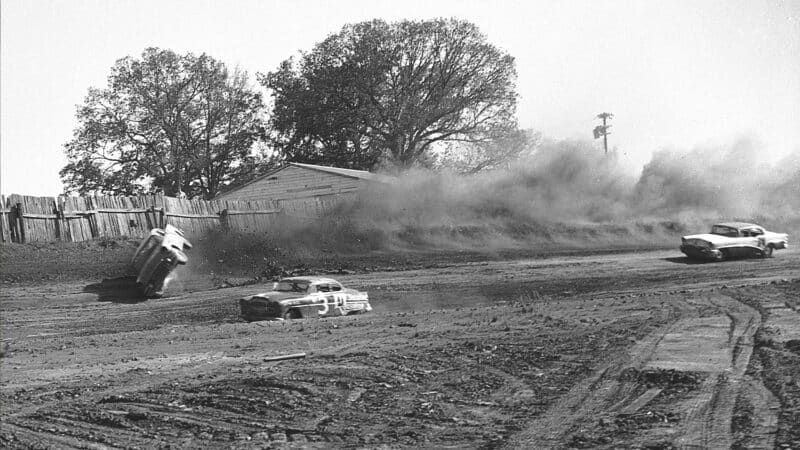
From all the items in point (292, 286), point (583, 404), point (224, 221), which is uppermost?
point (224, 221)

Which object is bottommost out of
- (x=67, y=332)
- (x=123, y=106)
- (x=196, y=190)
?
(x=67, y=332)

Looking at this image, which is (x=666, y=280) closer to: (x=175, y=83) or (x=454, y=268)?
(x=454, y=268)

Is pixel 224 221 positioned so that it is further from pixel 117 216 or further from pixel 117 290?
pixel 117 290

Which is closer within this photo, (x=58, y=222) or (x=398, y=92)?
(x=58, y=222)

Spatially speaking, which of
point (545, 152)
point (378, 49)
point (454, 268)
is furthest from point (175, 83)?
point (454, 268)

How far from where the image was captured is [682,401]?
9.23 meters

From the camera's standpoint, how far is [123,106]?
5100 cm

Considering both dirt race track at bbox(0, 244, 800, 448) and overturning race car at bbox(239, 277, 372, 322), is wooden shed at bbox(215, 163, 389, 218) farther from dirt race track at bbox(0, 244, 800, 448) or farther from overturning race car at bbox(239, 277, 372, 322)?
dirt race track at bbox(0, 244, 800, 448)

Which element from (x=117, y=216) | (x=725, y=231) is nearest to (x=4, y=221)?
(x=117, y=216)

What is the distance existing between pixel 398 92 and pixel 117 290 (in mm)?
33311

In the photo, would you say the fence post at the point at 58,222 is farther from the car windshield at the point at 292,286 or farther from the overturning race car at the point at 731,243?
the overturning race car at the point at 731,243

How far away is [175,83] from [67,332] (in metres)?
36.1

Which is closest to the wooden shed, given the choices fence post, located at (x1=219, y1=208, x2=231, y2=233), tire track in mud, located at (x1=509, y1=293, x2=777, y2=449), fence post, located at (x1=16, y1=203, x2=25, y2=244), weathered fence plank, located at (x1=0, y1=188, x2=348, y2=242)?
weathered fence plank, located at (x1=0, y1=188, x2=348, y2=242)

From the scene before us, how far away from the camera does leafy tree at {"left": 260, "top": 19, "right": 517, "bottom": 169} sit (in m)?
55.7
